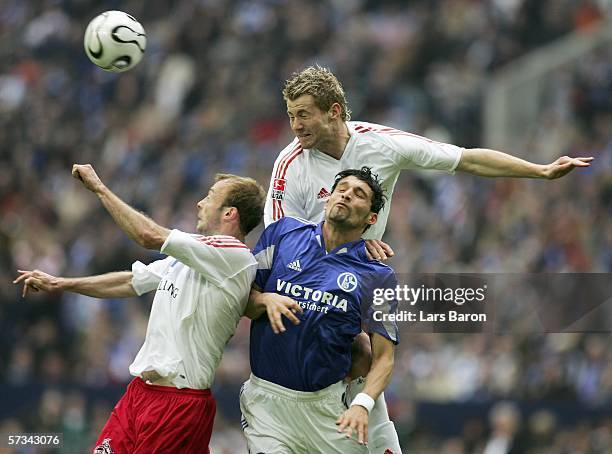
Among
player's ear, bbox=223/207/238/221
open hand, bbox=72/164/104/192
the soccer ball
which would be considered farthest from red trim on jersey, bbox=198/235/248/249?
the soccer ball

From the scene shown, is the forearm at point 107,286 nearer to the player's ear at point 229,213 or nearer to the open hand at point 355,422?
the player's ear at point 229,213

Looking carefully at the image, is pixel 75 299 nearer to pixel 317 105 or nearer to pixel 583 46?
pixel 583 46

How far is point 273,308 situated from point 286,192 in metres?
1.14

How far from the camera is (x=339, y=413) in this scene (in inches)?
282

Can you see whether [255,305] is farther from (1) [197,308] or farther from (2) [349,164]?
(2) [349,164]

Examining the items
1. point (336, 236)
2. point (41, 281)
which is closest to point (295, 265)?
point (336, 236)

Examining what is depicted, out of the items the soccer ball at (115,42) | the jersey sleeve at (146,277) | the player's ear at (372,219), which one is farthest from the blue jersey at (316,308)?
the soccer ball at (115,42)

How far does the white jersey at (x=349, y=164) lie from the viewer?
7.80m

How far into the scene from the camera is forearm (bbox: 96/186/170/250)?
6.78 m

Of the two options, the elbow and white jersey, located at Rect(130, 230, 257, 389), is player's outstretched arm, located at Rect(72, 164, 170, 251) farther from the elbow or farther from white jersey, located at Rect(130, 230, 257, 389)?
white jersey, located at Rect(130, 230, 257, 389)

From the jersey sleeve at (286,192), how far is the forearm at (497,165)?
1.02m

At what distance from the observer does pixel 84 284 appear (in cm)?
746

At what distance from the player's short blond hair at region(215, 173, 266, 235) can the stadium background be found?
4224 millimetres

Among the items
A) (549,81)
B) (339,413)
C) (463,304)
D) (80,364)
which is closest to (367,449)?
(339,413)
